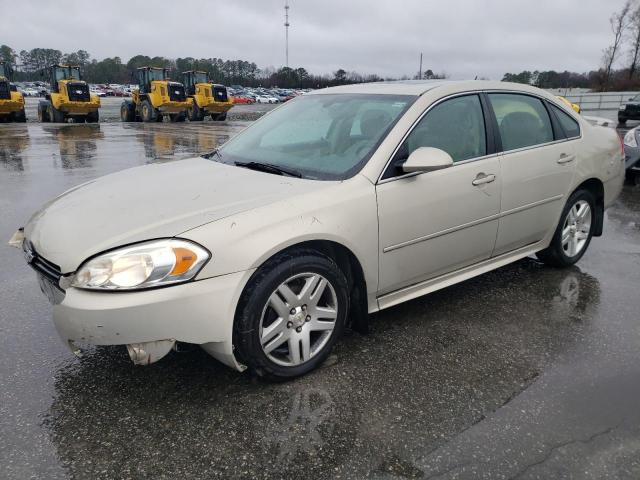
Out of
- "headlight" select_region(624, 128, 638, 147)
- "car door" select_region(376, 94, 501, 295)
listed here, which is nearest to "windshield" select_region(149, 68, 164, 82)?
"headlight" select_region(624, 128, 638, 147)

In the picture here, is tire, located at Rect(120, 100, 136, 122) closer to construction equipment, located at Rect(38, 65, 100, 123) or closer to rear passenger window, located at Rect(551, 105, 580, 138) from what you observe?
construction equipment, located at Rect(38, 65, 100, 123)

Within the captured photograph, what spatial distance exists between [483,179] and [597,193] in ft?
5.81

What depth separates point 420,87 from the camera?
3.63 metres

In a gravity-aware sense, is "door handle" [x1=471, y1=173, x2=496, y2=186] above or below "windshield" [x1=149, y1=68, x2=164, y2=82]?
below

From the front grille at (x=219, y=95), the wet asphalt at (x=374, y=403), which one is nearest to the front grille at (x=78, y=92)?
the front grille at (x=219, y=95)

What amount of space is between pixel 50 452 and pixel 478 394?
2034 millimetres

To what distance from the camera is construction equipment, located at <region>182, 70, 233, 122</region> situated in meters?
27.3

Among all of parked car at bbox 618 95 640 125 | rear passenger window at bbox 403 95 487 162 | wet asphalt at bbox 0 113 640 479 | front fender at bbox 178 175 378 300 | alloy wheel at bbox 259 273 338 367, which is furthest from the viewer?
parked car at bbox 618 95 640 125

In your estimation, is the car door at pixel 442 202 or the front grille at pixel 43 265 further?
the car door at pixel 442 202

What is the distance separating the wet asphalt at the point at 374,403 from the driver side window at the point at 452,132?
111 centimetres

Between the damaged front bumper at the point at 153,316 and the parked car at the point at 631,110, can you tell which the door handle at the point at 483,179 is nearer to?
the damaged front bumper at the point at 153,316

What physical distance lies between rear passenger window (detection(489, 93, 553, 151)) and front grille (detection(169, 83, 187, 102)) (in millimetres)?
23422

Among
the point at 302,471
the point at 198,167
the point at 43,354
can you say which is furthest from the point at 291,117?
the point at 302,471

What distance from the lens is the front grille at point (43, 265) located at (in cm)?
255
